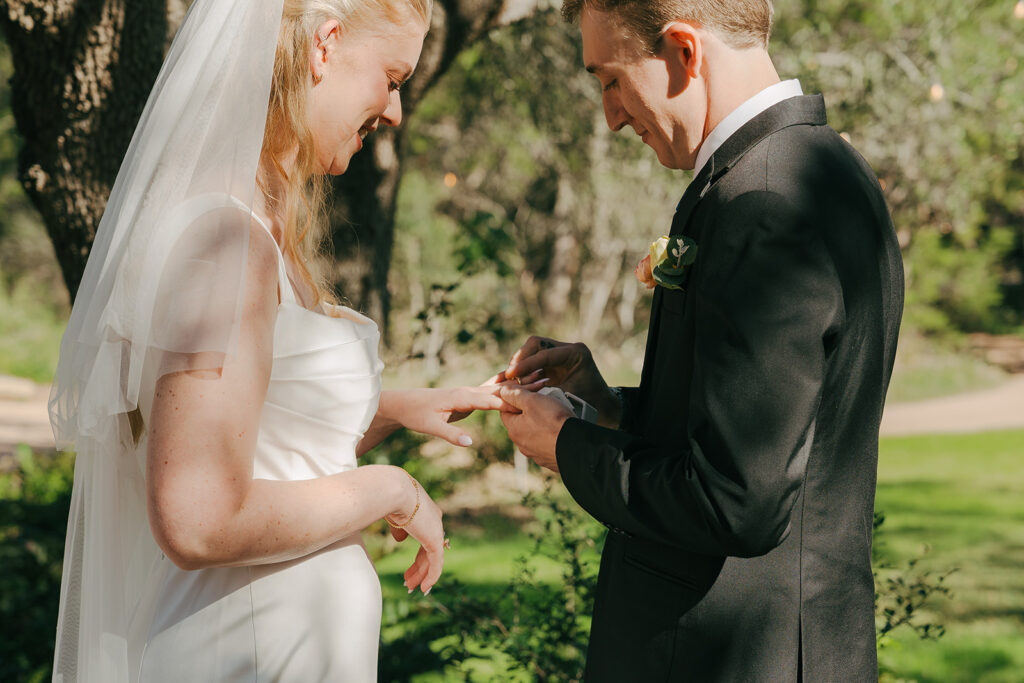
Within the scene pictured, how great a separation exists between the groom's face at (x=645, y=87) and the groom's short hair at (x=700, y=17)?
0.08 feet

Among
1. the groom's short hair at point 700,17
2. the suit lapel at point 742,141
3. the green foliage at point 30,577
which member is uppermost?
the groom's short hair at point 700,17

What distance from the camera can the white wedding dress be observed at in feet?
6.17

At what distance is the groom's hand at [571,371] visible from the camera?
2482mm

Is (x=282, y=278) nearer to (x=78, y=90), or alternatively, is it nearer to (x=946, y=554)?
(x=78, y=90)

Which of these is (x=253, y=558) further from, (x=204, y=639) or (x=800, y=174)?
(x=800, y=174)

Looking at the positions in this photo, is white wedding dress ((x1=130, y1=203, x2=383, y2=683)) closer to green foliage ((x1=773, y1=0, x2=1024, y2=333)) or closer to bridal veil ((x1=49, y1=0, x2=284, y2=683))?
bridal veil ((x1=49, y1=0, x2=284, y2=683))

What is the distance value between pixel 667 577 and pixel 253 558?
83cm

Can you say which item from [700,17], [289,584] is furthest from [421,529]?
[700,17]

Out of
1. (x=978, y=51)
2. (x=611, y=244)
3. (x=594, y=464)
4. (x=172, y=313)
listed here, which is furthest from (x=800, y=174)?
(x=611, y=244)

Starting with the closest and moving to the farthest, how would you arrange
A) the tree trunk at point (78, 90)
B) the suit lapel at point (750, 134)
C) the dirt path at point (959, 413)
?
the suit lapel at point (750, 134) < the tree trunk at point (78, 90) < the dirt path at point (959, 413)

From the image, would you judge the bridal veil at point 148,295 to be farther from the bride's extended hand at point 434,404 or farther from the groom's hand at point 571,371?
the groom's hand at point 571,371

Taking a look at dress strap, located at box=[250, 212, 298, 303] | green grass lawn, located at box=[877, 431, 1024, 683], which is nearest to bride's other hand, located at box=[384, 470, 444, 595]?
dress strap, located at box=[250, 212, 298, 303]

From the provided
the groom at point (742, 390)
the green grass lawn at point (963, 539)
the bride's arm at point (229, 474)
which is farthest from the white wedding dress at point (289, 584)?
the green grass lawn at point (963, 539)

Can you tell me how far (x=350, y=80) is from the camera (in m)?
2.01
